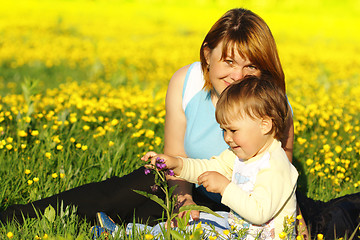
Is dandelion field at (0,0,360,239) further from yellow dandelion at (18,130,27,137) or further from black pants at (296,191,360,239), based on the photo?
black pants at (296,191,360,239)

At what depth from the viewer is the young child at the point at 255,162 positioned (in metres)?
2.36

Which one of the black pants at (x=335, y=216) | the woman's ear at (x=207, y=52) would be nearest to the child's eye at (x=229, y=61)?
the woman's ear at (x=207, y=52)

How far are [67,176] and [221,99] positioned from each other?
1.49 metres

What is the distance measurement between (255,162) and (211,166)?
0.33 metres

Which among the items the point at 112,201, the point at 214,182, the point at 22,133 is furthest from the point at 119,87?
the point at 214,182

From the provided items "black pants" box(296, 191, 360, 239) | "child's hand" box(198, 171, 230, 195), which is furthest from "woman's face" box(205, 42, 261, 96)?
"black pants" box(296, 191, 360, 239)

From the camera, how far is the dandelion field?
3.69m

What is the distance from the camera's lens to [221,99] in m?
2.52

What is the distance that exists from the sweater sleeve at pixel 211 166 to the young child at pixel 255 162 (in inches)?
3.9

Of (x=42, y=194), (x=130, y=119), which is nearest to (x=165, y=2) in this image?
(x=130, y=119)

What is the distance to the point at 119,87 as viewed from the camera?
24.4ft

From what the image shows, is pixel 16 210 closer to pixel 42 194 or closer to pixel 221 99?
pixel 42 194

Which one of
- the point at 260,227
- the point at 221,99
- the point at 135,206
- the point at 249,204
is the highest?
the point at 221,99

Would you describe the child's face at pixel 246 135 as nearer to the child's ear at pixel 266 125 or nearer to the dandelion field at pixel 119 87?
the child's ear at pixel 266 125
